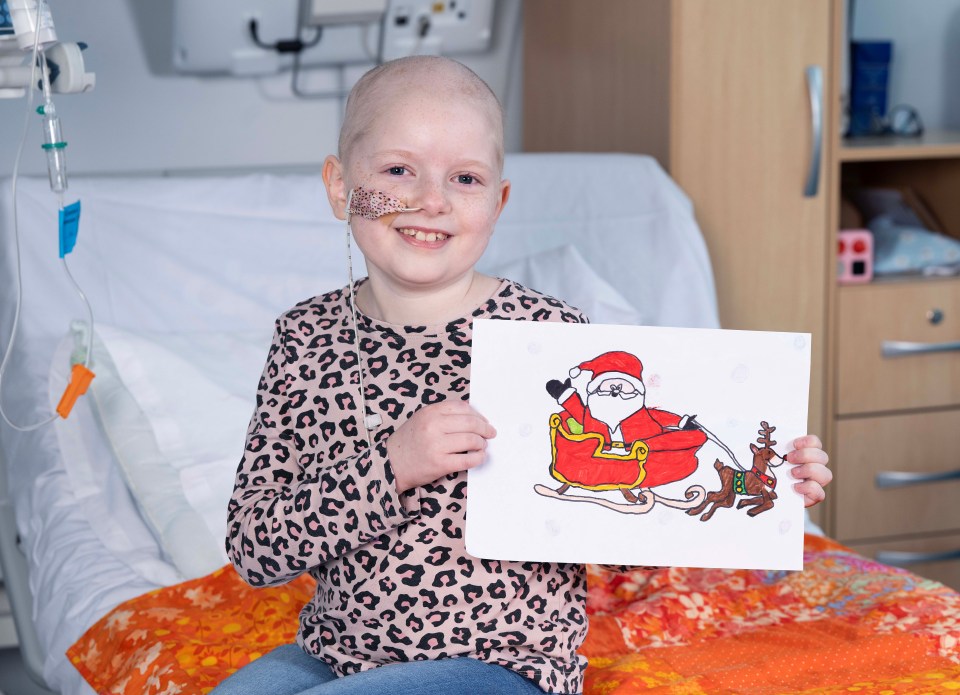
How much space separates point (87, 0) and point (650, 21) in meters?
1.10

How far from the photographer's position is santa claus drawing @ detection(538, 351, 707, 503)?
0.97 metres

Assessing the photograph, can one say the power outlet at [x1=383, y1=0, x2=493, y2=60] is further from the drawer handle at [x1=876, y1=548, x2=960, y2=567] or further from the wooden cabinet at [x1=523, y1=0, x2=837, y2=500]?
the drawer handle at [x1=876, y1=548, x2=960, y2=567]

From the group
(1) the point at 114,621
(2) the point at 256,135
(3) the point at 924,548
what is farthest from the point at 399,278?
(3) the point at 924,548

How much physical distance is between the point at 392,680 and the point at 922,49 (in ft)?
7.93

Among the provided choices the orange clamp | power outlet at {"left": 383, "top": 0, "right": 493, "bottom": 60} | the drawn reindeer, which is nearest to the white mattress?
the orange clamp

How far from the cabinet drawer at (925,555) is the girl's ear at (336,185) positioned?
157 cm

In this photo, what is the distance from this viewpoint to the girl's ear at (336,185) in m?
1.05

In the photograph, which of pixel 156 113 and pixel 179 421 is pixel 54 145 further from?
pixel 156 113

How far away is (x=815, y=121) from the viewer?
213cm

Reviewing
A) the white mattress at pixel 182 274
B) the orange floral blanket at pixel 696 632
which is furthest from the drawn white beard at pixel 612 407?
the white mattress at pixel 182 274

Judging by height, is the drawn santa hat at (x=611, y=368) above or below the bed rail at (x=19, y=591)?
above

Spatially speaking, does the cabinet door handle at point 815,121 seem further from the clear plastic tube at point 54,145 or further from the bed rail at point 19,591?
the bed rail at point 19,591

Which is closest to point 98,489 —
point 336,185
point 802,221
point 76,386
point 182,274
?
point 76,386

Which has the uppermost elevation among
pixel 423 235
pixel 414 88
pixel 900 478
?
pixel 414 88
